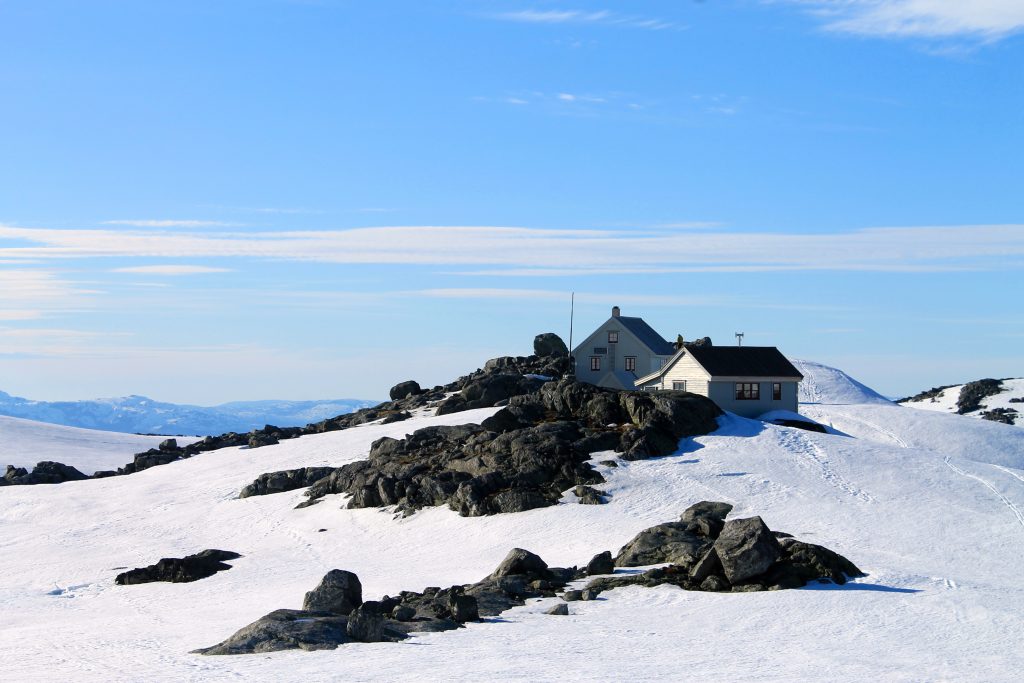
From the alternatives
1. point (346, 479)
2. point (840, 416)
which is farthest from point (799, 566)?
point (840, 416)

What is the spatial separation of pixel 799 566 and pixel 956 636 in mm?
6732

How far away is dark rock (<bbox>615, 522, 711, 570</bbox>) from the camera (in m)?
36.7

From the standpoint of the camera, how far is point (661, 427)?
57312 mm

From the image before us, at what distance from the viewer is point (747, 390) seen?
229ft

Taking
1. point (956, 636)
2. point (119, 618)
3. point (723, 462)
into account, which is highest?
point (723, 462)

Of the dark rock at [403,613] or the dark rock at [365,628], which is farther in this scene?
the dark rock at [403,613]

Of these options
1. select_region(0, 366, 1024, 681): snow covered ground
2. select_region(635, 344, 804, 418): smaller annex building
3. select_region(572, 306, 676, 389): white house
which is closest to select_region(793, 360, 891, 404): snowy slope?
select_region(572, 306, 676, 389): white house

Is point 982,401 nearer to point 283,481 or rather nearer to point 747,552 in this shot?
point 283,481

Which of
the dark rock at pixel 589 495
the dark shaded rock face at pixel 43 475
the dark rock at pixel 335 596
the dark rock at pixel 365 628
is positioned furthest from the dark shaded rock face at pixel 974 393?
the dark rock at pixel 365 628

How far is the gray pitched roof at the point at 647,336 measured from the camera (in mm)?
88062

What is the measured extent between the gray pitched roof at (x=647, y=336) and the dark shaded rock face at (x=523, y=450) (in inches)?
971

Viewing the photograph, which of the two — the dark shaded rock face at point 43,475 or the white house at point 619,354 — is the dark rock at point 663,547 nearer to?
the white house at point 619,354

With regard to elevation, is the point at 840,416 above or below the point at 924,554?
above

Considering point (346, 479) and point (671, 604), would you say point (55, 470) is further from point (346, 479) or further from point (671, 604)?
point (671, 604)
